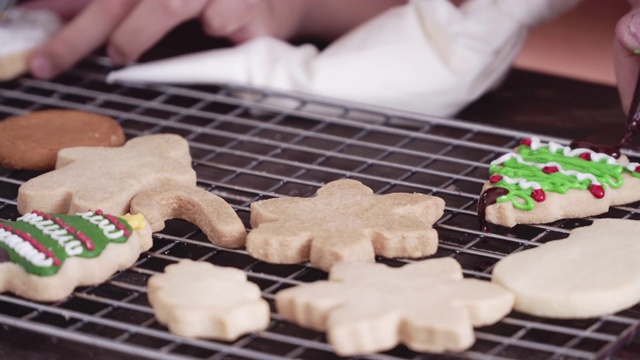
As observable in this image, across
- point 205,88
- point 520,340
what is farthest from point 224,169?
point 520,340

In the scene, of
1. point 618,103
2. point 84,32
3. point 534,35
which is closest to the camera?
point 618,103

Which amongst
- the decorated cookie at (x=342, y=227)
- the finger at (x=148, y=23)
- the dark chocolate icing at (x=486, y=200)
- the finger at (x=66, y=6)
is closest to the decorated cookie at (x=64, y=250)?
the decorated cookie at (x=342, y=227)

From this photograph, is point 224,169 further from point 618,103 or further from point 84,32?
point 618,103

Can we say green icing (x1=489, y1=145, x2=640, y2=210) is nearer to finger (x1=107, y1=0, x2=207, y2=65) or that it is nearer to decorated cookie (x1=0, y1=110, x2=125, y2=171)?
decorated cookie (x1=0, y1=110, x2=125, y2=171)

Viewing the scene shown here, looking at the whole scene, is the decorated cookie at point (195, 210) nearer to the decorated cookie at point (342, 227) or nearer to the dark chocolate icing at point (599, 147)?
the decorated cookie at point (342, 227)

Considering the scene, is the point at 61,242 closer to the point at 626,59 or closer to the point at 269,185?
the point at 269,185

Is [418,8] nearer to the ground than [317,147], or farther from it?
farther from it

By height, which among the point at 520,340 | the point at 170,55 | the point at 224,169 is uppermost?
the point at 170,55

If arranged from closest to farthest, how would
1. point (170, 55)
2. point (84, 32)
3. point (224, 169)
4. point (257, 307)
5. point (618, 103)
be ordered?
point (257, 307)
point (224, 169)
point (618, 103)
point (84, 32)
point (170, 55)
